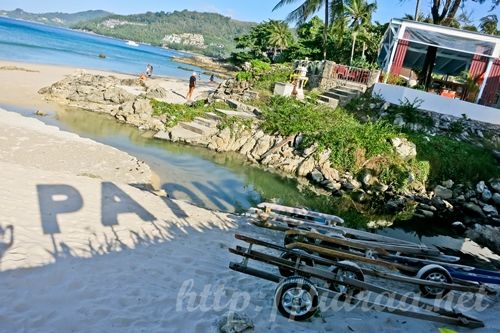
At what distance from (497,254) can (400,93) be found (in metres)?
11.0

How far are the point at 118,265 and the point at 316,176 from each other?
10.6m

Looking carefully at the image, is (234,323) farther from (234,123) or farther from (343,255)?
(234,123)

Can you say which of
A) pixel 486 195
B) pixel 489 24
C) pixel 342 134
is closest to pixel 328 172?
pixel 342 134

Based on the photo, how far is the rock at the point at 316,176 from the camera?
15430 millimetres

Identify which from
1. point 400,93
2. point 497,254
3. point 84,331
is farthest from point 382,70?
point 84,331

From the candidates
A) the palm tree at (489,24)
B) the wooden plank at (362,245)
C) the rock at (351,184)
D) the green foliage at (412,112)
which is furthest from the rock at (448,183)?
the palm tree at (489,24)

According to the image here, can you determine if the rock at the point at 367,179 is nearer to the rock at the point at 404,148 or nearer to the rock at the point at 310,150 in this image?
the rock at the point at 404,148

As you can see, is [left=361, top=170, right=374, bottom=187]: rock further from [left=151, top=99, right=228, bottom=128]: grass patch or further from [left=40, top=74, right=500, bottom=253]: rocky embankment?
[left=151, top=99, right=228, bottom=128]: grass patch

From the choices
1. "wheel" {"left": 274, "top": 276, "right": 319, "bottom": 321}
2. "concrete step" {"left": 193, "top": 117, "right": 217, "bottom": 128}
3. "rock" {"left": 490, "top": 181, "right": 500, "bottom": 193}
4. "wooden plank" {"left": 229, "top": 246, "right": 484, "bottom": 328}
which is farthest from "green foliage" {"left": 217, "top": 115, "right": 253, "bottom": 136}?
"wheel" {"left": 274, "top": 276, "right": 319, "bottom": 321}

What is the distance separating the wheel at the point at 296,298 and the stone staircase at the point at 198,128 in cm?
1339

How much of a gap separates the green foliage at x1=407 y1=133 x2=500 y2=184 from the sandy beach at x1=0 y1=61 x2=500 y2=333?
10337 mm

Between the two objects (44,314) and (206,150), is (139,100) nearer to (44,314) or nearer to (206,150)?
(206,150)

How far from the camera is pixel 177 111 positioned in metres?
20.7

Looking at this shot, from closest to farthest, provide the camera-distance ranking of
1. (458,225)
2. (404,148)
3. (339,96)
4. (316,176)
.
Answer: (458,225) → (316,176) → (404,148) → (339,96)
